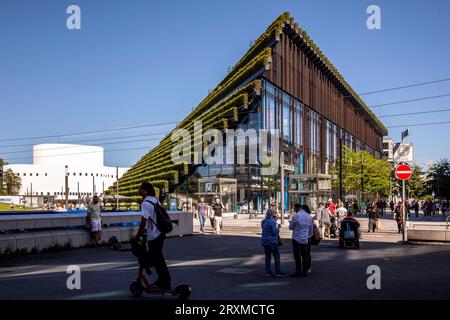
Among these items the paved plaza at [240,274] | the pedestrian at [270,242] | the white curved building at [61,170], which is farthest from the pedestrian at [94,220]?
the white curved building at [61,170]

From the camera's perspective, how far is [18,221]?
51.3 feet

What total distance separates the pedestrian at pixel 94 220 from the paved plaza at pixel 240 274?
1.13 meters

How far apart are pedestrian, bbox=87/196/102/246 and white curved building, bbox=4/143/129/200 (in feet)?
495

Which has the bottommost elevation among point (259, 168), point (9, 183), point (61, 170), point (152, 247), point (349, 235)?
point (349, 235)

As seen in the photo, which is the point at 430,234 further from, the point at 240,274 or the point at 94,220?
the point at 94,220

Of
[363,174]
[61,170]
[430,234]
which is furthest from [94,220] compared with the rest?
[61,170]

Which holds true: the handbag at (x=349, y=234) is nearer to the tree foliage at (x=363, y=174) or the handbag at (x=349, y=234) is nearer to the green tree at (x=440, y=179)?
the tree foliage at (x=363, y=174)

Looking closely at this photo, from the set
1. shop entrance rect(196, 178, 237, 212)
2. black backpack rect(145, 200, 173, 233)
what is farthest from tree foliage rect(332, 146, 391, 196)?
black backpack rect(145, 200, 173, 233)

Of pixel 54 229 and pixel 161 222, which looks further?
pixel 54 229

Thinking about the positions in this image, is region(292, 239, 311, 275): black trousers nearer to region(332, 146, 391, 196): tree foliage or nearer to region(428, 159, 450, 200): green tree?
region(332, 146, 391, 196): tree foliage

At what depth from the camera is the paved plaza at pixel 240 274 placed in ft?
30.3

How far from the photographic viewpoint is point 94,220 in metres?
18.2

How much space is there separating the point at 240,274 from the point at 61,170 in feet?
549
